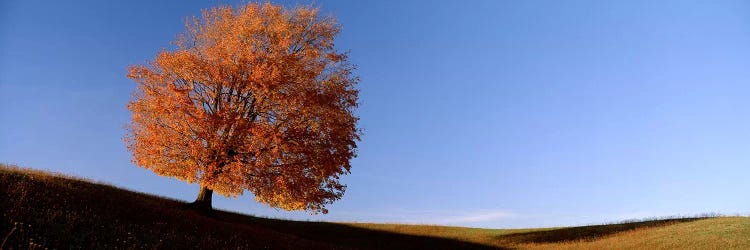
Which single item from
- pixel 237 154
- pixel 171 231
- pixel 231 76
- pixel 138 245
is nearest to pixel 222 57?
pixel 231 76

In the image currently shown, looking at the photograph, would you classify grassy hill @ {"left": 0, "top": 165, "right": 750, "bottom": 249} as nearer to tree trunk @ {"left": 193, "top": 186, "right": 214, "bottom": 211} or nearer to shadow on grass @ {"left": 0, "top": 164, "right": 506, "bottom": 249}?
shadow on grass @ {"left": 0, "top": 164, "right": 506, "bottom": 249}

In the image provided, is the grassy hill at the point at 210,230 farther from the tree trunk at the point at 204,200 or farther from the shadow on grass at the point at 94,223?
the tree trunk at the point at 204,200

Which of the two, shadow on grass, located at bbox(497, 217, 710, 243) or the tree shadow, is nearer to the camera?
the tree shadow

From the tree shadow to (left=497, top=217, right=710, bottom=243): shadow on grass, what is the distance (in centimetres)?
532

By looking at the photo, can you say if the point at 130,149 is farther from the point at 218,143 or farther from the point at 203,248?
the point at 203,248

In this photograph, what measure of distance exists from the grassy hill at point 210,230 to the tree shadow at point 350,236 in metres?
0.07

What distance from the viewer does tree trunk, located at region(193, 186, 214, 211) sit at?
1219 inches

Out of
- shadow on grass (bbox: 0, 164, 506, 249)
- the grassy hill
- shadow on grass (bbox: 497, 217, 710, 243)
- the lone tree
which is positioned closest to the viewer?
shadow on grass (bbox: 0, 164, 506, 249)

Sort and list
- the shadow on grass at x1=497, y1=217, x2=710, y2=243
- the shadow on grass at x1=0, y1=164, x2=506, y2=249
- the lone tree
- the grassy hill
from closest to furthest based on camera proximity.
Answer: the shadow on grass at x1=0, y1=164, x2=506, y2=249
the grassy hill
the lone tree
the shadow on grass at x1=497, y1=217, x2=710, y2=243

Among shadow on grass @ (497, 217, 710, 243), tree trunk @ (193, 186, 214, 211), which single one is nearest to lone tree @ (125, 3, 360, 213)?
tree trunk @ (193, 186, 214, 211)

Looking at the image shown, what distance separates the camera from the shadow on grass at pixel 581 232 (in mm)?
39375

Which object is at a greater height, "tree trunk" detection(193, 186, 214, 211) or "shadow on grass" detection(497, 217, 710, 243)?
"tree trunk" detection(193, 186, 214, 211)

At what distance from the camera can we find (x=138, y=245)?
1648 cm

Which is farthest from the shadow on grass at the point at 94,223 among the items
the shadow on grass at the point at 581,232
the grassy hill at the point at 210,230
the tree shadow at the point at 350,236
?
the shadow on grass at the point at 581,232
